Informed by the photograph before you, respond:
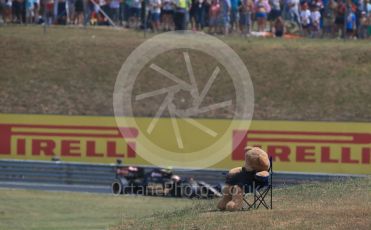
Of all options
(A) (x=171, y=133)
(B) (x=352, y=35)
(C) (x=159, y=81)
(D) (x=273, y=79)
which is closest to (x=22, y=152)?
(A) (x=171, y=133)

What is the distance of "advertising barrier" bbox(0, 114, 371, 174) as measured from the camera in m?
30.0

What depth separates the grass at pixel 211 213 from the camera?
13.6 m

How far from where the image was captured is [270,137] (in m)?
30.5

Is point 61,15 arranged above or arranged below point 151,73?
above

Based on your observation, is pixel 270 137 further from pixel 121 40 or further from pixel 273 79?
pixel 121 40

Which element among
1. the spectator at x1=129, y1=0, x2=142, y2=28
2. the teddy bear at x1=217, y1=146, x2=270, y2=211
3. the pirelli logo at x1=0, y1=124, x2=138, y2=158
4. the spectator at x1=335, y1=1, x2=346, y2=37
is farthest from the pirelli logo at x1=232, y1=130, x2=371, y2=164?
the teddy bear at x1=217, y1=146, x2=270, y2=211

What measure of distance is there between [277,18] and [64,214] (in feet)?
55.8

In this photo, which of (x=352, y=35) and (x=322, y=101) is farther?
(x=352, y=35)

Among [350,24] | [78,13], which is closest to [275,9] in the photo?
[350,24]

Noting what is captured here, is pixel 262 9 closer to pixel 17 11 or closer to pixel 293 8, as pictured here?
pixel 293 8

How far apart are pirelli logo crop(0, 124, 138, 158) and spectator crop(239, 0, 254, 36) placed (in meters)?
7.98

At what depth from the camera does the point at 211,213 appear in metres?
14.9

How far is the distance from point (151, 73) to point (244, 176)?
22.7 metres
